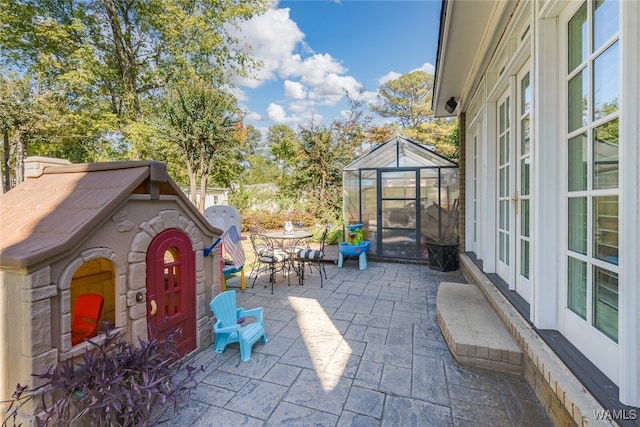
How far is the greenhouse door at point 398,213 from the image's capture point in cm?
643

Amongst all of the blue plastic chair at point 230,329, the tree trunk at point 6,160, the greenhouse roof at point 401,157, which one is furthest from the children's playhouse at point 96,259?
the tree trunk at point 6,160

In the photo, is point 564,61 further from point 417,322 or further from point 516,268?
point 417,322

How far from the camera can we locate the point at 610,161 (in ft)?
4.95

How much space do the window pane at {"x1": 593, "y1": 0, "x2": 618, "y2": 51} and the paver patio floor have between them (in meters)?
2.31

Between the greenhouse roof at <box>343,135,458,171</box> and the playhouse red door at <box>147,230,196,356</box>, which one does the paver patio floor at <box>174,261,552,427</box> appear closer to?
the playhouse red door at <box>147,230,196,356</box>

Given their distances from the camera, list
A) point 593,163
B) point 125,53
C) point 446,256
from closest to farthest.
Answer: point 593,163
point 446,256
point 125,53

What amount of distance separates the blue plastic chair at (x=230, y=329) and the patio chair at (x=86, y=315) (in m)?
0.86

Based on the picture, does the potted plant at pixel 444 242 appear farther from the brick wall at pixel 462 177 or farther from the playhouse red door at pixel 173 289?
the playhouse red door at pixel 173 289

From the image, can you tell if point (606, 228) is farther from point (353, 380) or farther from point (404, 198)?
point (404, 198)

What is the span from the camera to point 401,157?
21.2 ft

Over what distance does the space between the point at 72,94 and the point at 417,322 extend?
45.8 feet

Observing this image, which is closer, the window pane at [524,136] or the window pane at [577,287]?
the window pane at [577,287]

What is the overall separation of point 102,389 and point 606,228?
291 cm

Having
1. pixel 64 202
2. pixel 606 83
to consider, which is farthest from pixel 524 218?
pixel 64 202
